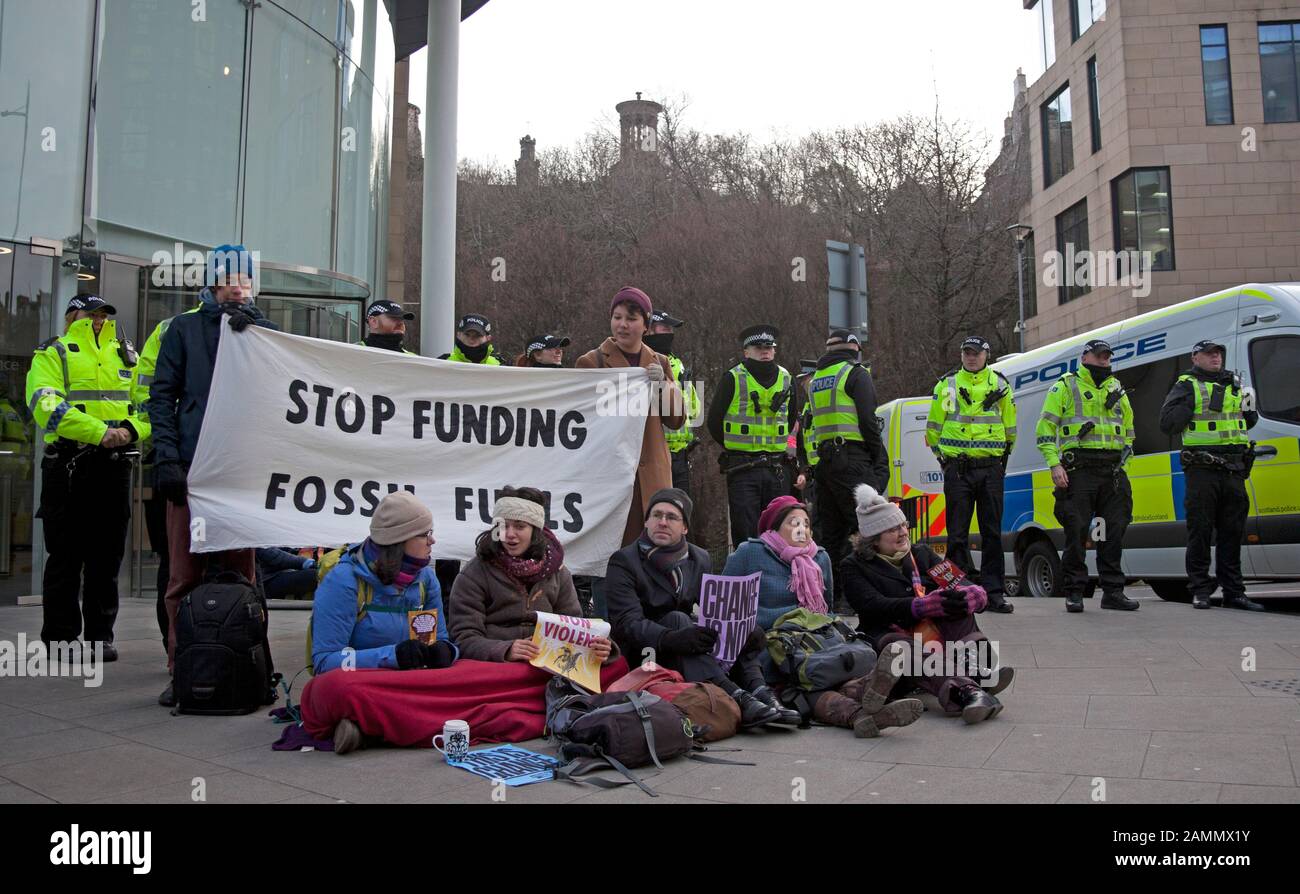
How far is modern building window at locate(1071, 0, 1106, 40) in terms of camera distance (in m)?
28.1

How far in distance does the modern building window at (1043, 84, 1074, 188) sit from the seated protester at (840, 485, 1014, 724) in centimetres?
2691

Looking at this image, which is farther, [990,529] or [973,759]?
[990,529]

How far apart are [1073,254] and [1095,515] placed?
71.5ft

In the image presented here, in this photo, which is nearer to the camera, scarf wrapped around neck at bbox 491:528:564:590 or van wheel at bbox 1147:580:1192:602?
scarf wrapped around neck at bbox 491:528:564:590

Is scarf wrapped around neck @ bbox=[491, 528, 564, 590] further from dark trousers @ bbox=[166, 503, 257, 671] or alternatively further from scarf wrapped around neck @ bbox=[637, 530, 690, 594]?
dark trousers @ bbox=[166, 503, 257, 671]

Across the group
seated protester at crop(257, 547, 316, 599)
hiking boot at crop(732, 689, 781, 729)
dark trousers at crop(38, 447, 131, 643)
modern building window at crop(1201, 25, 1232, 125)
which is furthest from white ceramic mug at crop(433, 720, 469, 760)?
modern building window at crop(1201, 25, 1232, 125)

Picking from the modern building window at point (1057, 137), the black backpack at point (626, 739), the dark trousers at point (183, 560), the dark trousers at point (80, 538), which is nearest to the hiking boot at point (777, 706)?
the black backpack at point (626, 739)

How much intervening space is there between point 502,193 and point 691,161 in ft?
20.5

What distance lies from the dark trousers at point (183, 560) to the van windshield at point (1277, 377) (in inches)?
323

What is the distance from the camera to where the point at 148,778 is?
14.1 feet

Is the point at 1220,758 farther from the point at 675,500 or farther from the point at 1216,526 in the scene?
the point at 1216,526

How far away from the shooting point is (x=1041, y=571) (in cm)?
1246
